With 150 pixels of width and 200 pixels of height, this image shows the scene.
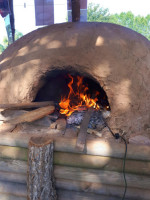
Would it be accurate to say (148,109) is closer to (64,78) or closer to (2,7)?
(64,78)

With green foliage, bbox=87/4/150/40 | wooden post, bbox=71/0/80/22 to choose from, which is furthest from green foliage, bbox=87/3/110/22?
wooden post, bbox=71/0/80/22

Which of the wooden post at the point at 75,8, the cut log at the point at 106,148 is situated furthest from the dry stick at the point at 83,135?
the wooden post at the point at 75,8

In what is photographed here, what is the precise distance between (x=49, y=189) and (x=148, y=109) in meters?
1.82

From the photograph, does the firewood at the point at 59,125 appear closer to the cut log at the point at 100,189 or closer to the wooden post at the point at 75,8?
the cut log at the point at 100,189

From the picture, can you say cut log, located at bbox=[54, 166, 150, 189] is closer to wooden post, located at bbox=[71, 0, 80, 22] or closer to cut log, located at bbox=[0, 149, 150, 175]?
cut log, located at bbox=[0, 149, 150, 175]

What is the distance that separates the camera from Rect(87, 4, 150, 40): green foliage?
3647 centimetres

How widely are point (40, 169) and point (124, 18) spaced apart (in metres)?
46.6

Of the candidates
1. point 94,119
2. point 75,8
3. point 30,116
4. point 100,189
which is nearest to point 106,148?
point 100,189

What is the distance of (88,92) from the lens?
401 centimetres

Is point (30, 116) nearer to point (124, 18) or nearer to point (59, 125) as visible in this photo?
point (59, 125)

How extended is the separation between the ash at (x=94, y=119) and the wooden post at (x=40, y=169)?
0.76 metres

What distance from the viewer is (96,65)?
264 cm

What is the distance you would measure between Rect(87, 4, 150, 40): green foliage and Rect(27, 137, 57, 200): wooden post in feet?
126

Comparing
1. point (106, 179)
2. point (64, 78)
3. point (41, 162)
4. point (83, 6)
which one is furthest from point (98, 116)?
point (83, 6)
